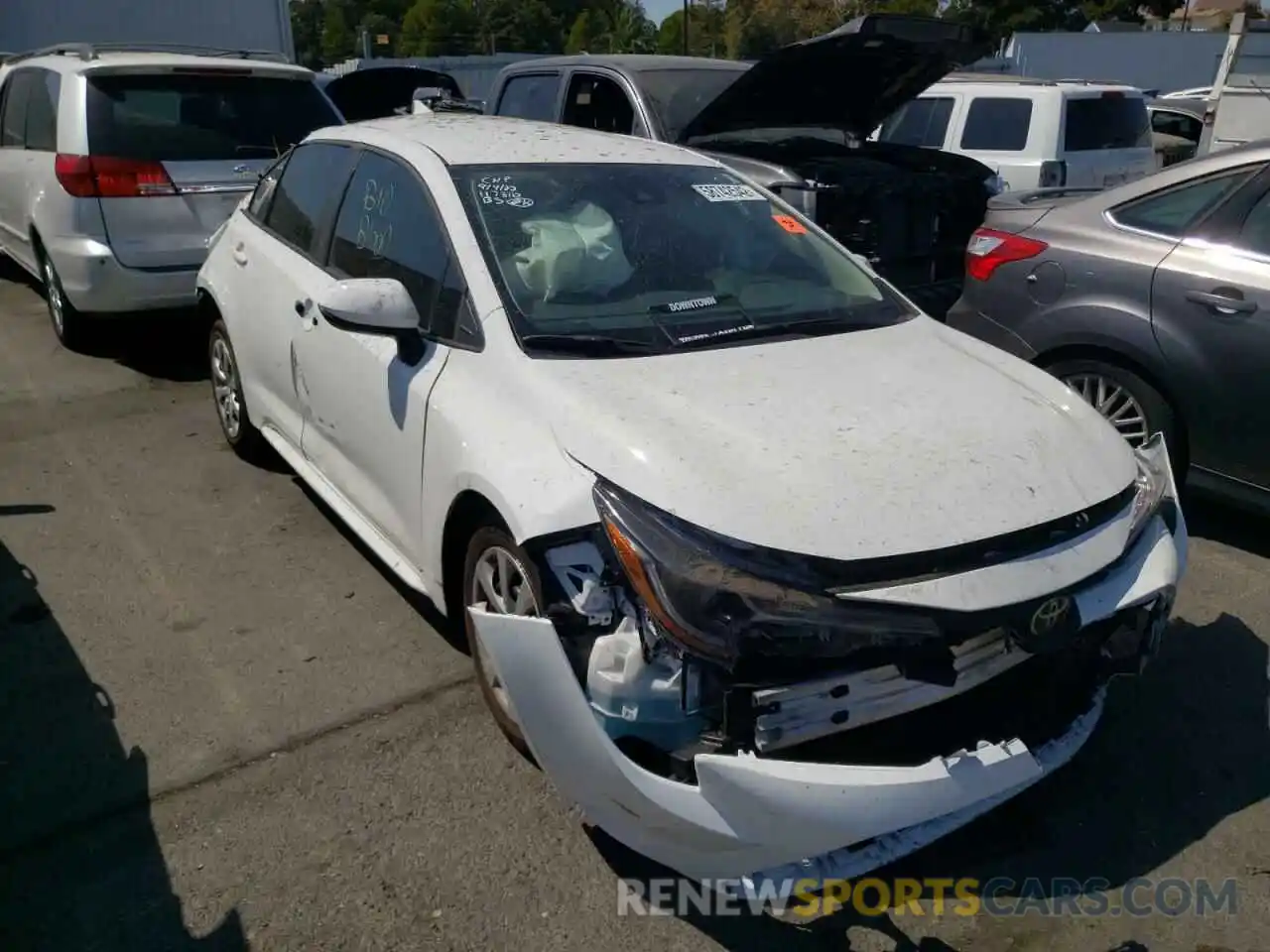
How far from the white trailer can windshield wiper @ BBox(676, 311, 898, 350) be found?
12929 millimetres

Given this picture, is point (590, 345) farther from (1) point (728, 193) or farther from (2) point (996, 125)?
(2) point (996, 125)

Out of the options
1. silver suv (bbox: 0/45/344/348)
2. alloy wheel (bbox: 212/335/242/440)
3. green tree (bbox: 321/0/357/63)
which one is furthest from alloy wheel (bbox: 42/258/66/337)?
green tree (bbox: 321/0/357/63)

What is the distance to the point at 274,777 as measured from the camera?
9.89ft

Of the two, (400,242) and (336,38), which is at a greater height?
(400,242)

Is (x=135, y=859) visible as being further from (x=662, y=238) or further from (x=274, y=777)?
(x=662, y=238)

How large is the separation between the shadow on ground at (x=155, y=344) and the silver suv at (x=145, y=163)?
334 mm

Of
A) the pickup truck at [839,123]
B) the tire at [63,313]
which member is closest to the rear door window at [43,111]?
the tire at [63,313]

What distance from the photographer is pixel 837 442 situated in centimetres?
267

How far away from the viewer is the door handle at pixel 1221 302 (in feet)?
13.3

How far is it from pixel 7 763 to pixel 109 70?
4.60 m

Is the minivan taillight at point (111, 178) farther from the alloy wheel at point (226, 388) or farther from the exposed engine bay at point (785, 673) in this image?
the exposed engine bay at point (785, 673)

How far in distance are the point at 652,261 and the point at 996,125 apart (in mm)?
6837

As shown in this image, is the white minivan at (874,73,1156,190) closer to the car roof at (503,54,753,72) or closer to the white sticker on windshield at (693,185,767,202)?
the car roof at (503,54,753,72)

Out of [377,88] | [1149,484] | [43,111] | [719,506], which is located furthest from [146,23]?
[1149,484]
